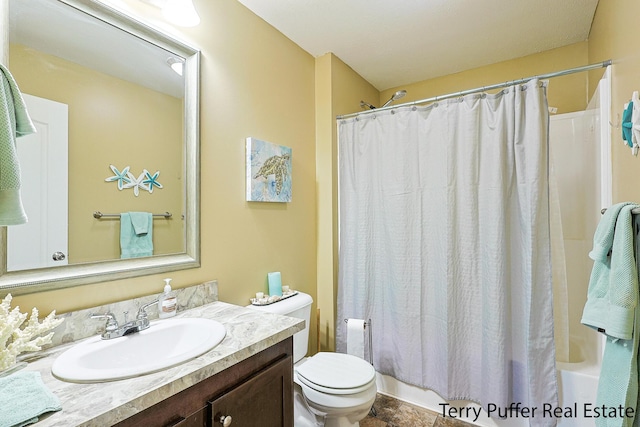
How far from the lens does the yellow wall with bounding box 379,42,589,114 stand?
2.18 meters

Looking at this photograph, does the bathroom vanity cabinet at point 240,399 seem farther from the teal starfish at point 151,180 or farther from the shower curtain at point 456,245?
the shower curtain at point 456,245

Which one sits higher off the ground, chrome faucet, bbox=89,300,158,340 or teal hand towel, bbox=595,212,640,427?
chrome faucet, bbox=89,300,158,340

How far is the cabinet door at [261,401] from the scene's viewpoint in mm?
892

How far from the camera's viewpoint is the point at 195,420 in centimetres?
83

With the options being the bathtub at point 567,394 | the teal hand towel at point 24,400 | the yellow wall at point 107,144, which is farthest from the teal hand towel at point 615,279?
the yellow wall at point 107,144

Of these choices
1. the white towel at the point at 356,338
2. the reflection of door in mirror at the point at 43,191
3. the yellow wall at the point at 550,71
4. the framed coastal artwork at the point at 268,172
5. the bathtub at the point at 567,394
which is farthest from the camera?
the yellow wall at the point at 550,71

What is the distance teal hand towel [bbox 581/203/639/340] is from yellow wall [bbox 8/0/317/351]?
A: 150 centimetres

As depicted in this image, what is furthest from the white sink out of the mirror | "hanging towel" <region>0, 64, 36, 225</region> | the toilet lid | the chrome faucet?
the toilet lid

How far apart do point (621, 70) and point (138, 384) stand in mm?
2127

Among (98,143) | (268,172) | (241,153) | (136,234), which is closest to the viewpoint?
(98,143)

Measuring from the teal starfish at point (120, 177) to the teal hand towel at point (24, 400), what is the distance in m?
0.70

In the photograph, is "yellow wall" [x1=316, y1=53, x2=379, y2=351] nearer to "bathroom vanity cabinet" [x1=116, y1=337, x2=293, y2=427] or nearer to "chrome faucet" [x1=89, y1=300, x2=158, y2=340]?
"bathroom vanity cabinet" [x1=116, y1=337, x2=293, y2=427]

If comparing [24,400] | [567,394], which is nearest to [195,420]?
[24,400]

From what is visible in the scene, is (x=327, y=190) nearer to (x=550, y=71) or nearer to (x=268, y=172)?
(x=268, y=172)
